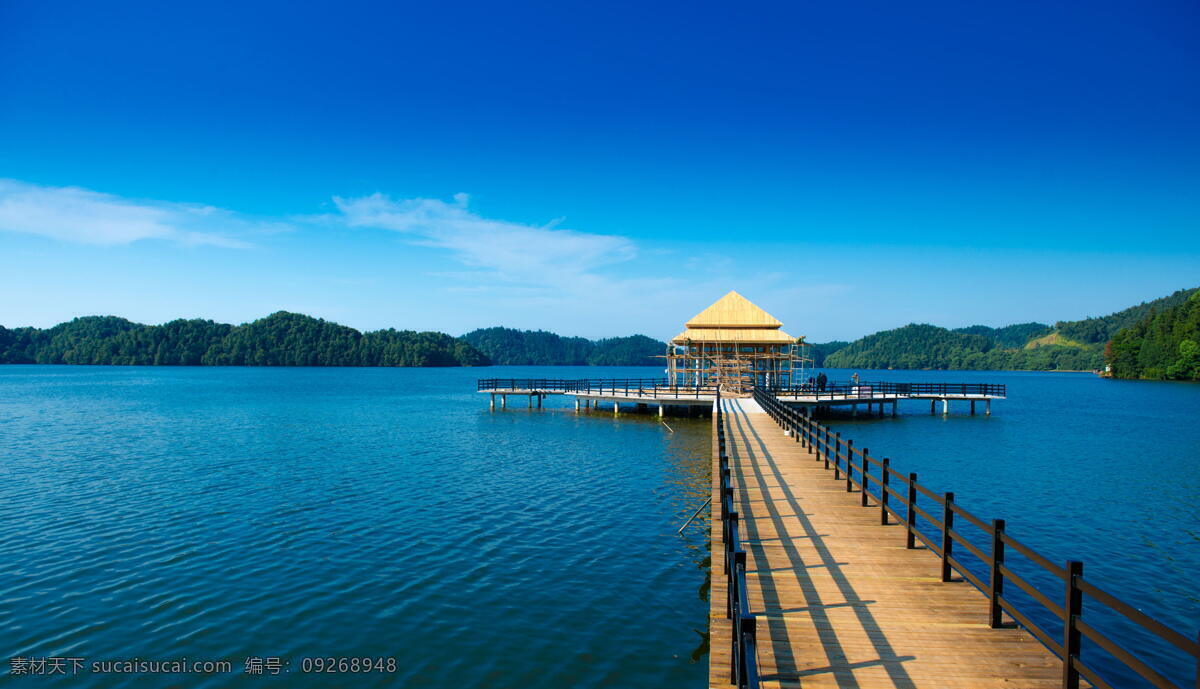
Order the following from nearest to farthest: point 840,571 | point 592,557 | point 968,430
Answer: point 840,571, point 592,557, point 968,430

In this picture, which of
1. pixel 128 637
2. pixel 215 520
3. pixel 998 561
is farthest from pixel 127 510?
pixel 998 561

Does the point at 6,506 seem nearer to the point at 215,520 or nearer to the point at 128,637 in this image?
the point at 215,520

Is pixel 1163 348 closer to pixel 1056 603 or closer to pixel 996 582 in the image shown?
pixel 1056 603

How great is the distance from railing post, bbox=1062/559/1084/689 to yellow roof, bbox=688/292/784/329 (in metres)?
47.8

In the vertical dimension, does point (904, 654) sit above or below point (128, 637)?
above

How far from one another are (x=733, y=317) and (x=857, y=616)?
46.8 m

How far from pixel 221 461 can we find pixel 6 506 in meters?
8.88

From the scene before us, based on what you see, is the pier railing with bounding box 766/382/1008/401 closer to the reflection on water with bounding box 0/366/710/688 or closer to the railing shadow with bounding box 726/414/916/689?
the reflection on water with bounding box 0/366/710/688

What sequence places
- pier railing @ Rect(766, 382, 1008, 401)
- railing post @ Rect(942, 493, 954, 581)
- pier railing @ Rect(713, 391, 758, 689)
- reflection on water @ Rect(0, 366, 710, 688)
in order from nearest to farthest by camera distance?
pier railing @ Rect(713, 391, 758, 689)
railing post @ Rect(942, 493, 954, 581)
reflection on water @ Rect(0, 366, 710, 688)
pier railing @ Rect(766, 382, 1008, 401)

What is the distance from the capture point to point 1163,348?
125 metres

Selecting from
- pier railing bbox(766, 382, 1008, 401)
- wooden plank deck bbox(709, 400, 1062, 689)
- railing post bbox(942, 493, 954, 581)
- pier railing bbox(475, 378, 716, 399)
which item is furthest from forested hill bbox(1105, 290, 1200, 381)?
railing post bbox(942, 493, 954, 581)

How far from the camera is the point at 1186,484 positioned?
82.1 feet

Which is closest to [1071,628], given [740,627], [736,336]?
[740,627]

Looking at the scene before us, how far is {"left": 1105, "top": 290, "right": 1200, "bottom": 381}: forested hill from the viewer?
117 metres
